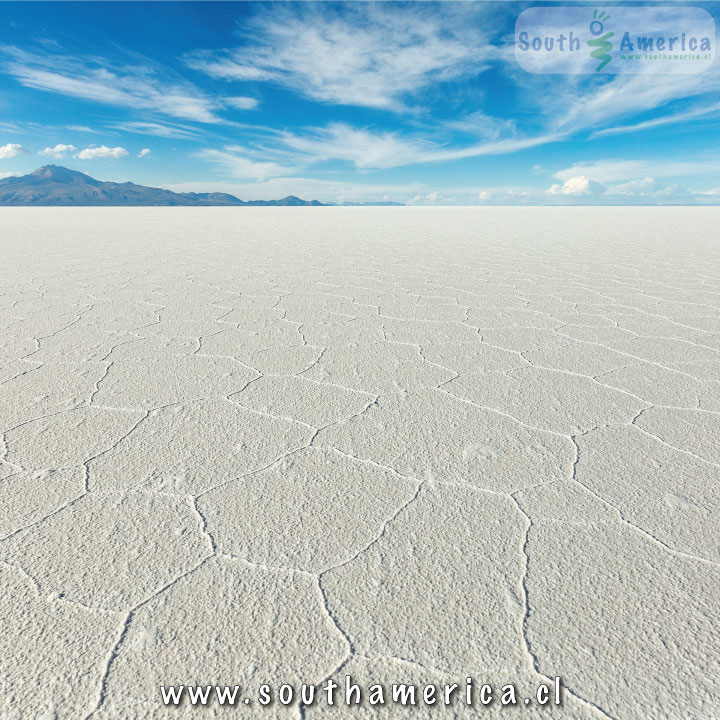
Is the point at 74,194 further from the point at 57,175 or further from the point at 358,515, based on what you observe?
the point at 358,515

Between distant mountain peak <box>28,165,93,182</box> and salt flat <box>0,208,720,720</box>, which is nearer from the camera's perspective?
salt flat <box>0,208,720,720</box>

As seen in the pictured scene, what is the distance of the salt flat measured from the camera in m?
0.71

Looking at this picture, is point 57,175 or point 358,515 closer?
point 358,515

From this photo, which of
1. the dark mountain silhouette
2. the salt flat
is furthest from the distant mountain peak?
the salt flat

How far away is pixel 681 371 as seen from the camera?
1896mm

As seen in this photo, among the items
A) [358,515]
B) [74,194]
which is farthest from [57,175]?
[358,515]

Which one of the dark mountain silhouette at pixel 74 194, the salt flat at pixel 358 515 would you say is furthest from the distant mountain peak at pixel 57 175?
the salt flat at pixel 358 515

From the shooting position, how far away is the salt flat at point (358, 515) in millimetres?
713

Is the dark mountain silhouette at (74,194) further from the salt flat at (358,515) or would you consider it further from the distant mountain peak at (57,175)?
the salt flat at (358,515)

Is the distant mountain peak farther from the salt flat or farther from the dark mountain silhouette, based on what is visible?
the salt flat

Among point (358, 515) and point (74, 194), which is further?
point (74, 194)

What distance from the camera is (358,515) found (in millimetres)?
1047

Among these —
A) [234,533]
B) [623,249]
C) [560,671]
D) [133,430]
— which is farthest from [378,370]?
[623,249]

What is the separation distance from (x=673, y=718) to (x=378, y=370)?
4.47ft
